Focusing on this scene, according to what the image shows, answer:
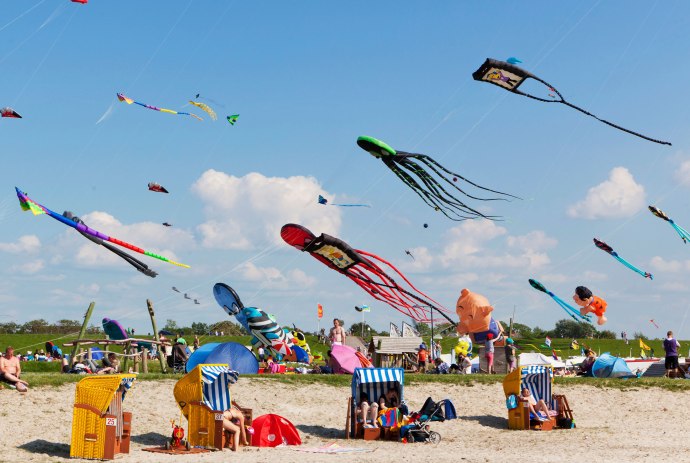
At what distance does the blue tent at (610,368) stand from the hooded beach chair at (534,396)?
6162mm

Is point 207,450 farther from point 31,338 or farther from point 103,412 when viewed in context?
point 31,338

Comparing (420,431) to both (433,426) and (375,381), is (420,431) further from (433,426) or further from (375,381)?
(433,426)

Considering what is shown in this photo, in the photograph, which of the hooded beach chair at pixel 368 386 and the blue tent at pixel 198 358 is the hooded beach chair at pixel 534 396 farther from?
the blue tent at pixel 198 358

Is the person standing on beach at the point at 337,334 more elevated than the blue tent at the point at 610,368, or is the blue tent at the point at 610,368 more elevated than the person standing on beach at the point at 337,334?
the person standing on beach at the point at 337,334

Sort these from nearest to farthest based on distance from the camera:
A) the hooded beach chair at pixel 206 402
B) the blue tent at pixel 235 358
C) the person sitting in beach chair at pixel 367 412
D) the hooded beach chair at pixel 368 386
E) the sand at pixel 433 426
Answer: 1. the sand at pixel 433 426
2. the hooded beach chair at pixel 206 402
3. the person sitting in beach chair at pixel 367 412
4. the hooded beach chair at pixel 368 386
5. the blue tent at pixel 235 358

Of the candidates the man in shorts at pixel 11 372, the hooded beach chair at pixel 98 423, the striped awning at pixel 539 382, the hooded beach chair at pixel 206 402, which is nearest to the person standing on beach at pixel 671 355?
the striped awning at pixel 539 382

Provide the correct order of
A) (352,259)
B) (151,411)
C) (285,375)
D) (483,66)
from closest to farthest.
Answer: (151,411) → (483,66) → (285,375) → (352,259)

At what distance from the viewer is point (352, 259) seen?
2822 cm

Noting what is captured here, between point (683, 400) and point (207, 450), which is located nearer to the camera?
point (207, 450)

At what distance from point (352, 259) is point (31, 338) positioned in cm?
4810

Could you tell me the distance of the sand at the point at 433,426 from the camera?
15.9 metres

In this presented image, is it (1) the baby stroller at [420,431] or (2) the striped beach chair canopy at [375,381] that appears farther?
(2) the striped beach chair canopy at [375,381]

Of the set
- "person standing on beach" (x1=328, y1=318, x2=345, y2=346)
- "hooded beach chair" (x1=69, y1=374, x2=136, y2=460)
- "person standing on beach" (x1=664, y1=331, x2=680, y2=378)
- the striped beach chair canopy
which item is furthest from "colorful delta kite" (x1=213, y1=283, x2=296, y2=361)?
"hooded beach chair" (x1=69, y1=374, x2=136, y2=460)

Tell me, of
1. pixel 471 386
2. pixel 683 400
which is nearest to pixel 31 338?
pixel 471 386
